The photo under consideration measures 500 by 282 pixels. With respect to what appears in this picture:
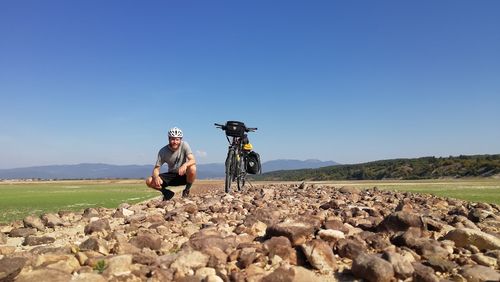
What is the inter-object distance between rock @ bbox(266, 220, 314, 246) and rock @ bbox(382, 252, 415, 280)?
102 centimetres

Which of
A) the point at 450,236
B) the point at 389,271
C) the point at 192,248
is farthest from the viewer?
the point at 450,236

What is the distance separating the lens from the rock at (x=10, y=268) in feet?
12.2

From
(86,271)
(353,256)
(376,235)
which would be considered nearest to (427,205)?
(376,235)

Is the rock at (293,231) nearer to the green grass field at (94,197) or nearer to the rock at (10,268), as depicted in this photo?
the rock at (10,268)

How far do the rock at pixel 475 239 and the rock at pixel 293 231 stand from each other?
1676mm

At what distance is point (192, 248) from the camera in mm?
4688

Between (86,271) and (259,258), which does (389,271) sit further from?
(86,271)

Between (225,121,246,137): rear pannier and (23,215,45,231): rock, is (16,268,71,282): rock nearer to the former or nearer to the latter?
(23,215,45,231): rock

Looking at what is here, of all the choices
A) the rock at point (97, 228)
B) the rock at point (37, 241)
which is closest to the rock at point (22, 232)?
the rock at point (37, 241)

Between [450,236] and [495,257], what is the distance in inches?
26.0

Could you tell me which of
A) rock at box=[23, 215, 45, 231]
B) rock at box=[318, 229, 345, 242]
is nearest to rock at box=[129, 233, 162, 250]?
rock at box=[318, 229, 345, 242]

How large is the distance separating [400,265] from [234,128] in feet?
29.9

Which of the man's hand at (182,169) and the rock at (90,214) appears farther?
the man's hand at (182,169)

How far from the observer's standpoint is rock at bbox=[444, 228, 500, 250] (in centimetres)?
490
